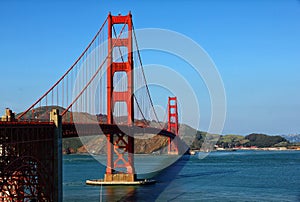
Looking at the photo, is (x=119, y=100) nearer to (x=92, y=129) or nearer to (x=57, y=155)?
(x=92, y=129)

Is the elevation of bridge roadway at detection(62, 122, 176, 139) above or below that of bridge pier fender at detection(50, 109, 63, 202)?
above

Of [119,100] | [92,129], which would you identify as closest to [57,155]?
[92,129]

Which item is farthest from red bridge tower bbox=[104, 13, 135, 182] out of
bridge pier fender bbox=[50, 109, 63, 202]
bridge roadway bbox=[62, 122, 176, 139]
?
bridge pier fender bbox=[50, 109, 63, 202]

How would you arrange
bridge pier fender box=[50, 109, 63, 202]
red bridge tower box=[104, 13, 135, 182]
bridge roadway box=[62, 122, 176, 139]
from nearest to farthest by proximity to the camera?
bridge pier fender box=[50, 109, 63, 202]
bridge roadway box=[62, 122, 176, 139]
red bridge tower box=[104, 13, 135, 182]

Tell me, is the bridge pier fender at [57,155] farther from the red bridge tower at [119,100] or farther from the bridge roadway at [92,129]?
the red bridge tower at [119,100]

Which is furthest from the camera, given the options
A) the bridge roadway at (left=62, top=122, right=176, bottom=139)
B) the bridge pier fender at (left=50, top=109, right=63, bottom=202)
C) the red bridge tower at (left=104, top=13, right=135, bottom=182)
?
the red bridge tower at (left=104, top=13, right=135, bottom=182)

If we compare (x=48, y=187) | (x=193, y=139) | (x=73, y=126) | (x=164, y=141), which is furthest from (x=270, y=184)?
(x=193, y=139)

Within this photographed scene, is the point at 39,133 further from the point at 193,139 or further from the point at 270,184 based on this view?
the point at 193,139

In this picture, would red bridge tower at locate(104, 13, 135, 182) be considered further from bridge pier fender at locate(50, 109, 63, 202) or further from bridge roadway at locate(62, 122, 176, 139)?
bridge pier fender at locate(50, 109, 63, 202)

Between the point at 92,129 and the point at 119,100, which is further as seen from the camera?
the point at 119,100

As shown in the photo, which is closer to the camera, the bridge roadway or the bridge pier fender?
the bridge pier fender

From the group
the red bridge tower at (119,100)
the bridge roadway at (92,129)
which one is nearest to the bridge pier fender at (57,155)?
the bridge roadway at (92,129)
